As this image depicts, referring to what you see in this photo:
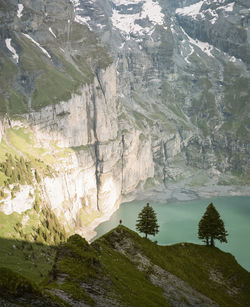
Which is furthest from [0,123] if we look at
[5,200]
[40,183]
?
[5,200]

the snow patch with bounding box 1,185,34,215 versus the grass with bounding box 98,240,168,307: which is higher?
the grass with bounding box 98,240,168,307

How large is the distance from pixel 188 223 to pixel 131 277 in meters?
132

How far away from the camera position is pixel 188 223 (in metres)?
163

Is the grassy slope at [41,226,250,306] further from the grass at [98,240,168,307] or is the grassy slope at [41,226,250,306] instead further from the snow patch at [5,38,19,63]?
the snow patch at [5,38,19,63]

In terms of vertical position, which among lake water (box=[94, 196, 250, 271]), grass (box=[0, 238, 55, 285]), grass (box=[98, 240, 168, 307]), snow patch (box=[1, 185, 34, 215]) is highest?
grass (box=[98, 240, 168, 307])

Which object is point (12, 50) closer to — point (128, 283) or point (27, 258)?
point (27, 258)

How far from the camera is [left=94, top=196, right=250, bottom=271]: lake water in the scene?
5221 inches

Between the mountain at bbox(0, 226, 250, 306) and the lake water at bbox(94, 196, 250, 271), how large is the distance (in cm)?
6795

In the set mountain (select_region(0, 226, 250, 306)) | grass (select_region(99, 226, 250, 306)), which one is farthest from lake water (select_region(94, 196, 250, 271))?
mountain (select_region(0, 226, 250, 306))

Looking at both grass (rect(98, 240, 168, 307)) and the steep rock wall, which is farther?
the steep rock wall

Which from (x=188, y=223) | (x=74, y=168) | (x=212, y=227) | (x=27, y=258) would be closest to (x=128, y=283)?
(x=212, y=227)

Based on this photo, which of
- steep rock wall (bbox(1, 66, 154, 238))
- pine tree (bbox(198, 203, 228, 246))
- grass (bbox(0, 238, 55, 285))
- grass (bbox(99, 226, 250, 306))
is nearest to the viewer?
grass (bbox(99, 226, 250, 306))

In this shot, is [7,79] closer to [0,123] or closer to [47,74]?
[47,74]

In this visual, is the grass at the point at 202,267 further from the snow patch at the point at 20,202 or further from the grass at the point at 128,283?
the snow patch at the point at 20,202
